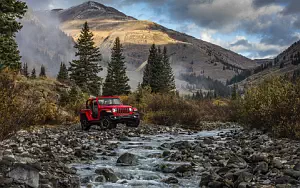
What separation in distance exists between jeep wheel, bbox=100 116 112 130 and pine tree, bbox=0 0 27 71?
20.3ft

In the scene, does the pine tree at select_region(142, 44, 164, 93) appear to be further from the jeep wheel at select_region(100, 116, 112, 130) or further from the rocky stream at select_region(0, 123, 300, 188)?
the rocky stream at select_region(0, 123, 300, 188)

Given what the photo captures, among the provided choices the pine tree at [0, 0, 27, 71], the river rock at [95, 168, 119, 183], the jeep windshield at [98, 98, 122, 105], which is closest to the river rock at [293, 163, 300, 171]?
the river rock at [95, 168, 119, 183]

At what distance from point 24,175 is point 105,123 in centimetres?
1535

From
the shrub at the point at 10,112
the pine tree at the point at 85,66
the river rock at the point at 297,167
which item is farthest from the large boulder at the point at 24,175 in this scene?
the pine tree at the point at 85,66

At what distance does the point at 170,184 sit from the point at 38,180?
10.7 feet

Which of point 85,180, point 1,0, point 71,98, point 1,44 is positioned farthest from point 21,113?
point 71,98

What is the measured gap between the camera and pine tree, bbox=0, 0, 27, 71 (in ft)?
70.8

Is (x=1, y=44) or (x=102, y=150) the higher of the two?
(x=1, y=44)

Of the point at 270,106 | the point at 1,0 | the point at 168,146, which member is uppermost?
the point at 1,0

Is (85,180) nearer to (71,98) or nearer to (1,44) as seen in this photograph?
(1,44)

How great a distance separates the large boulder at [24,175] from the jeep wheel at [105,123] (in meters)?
15.0

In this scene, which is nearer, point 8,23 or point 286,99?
point 286,99

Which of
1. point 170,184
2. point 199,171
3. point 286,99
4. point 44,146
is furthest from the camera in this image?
point 286,99

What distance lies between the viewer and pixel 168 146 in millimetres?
15586
